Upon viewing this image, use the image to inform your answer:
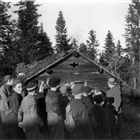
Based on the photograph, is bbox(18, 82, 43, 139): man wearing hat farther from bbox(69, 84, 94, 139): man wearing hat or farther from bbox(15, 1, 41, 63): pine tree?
bbox(15, 1, 41, 63): pine tree

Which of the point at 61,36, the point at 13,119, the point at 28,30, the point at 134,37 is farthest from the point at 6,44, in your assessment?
the point at 13,119

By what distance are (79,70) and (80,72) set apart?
0.13 meters

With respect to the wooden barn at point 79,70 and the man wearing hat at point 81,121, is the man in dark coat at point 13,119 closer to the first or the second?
the man wearing hat at point 81,121

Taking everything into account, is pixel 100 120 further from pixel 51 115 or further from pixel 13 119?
pixel 13 119

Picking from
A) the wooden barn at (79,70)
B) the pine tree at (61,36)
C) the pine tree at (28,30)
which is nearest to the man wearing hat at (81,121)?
the wooden barn at (79,70)

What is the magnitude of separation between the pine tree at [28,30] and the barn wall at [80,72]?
62.1 ft

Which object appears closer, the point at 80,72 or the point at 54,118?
the point at 54,118

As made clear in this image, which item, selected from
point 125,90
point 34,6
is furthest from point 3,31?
point 125,90

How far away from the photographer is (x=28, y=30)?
30.0 metres

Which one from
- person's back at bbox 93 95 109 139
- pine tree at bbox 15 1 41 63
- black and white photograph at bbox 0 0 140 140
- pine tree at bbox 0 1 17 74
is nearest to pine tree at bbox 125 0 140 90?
black and white photograph at bbox 0 0 140 140

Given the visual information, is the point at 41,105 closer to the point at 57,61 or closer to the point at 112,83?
the point at 112,83

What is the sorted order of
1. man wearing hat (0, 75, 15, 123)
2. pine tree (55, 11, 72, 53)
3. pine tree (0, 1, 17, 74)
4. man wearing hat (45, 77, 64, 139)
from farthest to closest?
pine tree (55, 11, 72, 53), pine tree (0, 1, 17, 74), man wearing hat (0, 75, 15, 123), man wearing hat (45, 77, 64, 139)

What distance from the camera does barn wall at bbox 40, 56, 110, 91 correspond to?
1184 cm

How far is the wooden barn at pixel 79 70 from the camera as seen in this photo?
1179 cm
